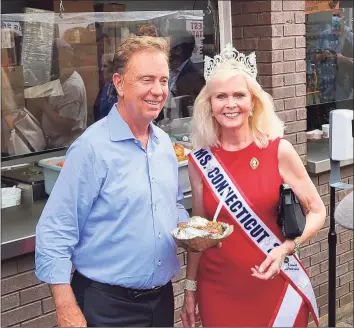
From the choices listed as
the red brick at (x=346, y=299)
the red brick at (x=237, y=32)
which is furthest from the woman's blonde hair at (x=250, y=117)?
the red brick at (x=346, y=299)

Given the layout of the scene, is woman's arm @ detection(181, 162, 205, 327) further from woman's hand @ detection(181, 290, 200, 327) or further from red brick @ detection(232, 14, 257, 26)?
red brick @ detection(232, 14, 257, 26)

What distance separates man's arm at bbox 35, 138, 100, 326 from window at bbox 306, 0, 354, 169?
9.77ft

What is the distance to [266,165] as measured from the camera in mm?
2982

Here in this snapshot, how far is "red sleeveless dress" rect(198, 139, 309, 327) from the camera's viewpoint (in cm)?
298

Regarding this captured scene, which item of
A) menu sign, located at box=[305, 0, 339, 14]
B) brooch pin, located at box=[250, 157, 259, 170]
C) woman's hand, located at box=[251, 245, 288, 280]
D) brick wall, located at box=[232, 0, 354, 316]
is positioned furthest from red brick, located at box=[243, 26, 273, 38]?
woman's hand, located at box=[251, 245, 288, 280]

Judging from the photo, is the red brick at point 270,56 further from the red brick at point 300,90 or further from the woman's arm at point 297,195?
the woman's arm at point 297,195

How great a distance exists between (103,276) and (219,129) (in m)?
0.89

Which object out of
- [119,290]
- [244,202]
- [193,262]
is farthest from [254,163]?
[119,290]

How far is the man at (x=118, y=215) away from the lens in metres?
2.62

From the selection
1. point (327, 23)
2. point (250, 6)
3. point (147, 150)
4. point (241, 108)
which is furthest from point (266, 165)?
point (327, 23)

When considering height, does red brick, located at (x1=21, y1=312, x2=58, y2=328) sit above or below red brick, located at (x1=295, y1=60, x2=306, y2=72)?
below

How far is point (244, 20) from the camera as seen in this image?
4.95 m

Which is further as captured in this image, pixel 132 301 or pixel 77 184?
pixel 132 301

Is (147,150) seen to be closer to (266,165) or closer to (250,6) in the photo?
(266,165)
